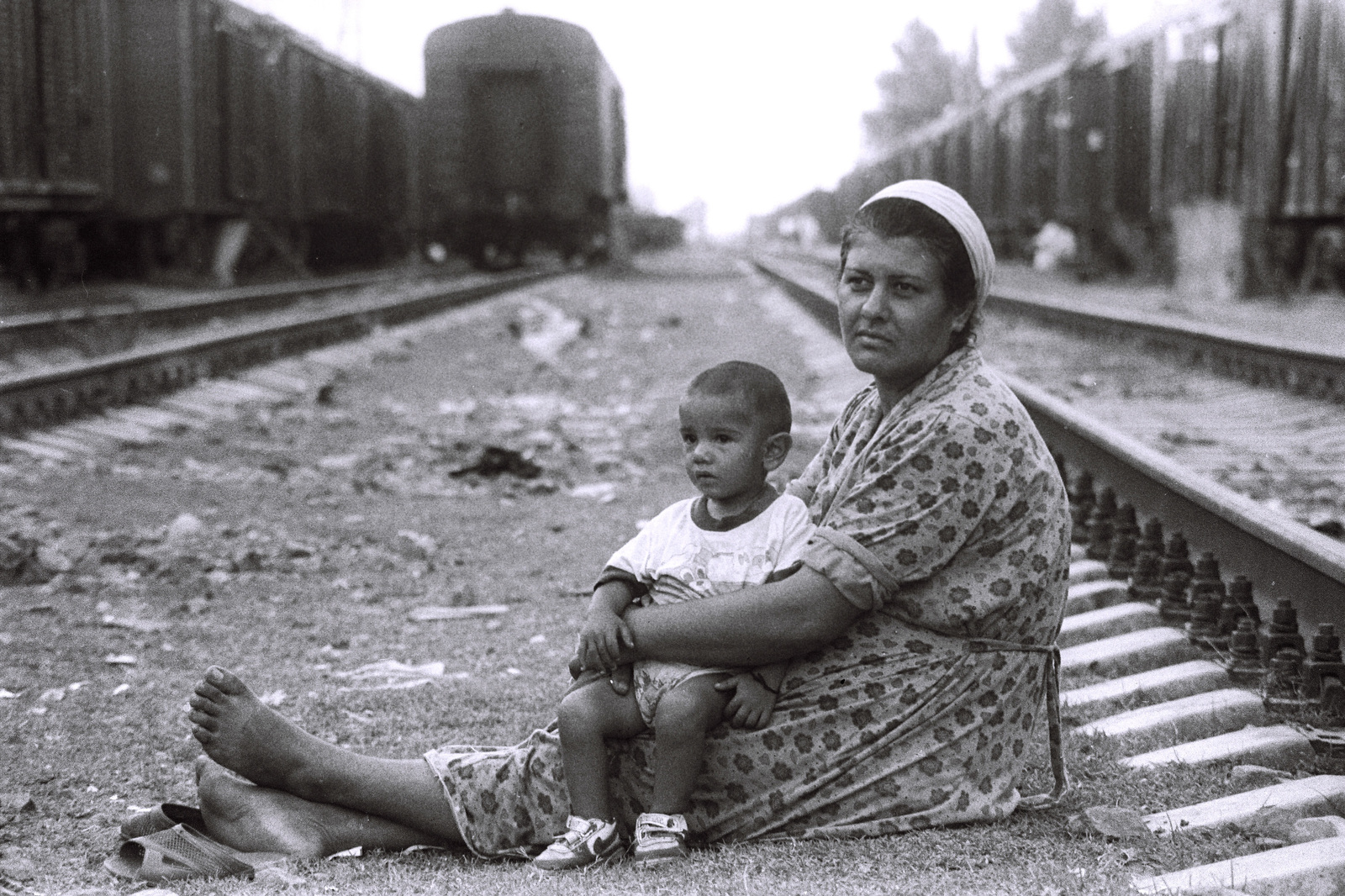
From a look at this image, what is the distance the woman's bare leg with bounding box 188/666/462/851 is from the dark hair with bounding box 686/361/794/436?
0.95m

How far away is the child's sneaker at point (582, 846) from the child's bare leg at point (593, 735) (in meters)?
0.02

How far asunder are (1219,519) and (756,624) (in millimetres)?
2242

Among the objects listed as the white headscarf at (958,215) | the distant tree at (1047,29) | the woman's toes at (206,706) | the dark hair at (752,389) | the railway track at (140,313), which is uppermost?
the distant tree at (1047,29)

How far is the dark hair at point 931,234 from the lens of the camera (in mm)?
2646

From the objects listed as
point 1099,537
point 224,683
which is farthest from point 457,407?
point 224,683

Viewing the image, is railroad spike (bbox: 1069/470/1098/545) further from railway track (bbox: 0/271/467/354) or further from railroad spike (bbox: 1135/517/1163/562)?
railway track (bbox: 0/271/467/354)

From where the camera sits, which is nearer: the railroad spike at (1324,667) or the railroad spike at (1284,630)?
the railroad spike at (1324,667)

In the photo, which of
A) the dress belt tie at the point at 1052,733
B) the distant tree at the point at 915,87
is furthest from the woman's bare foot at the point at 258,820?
the distant tree at the point at 915,87

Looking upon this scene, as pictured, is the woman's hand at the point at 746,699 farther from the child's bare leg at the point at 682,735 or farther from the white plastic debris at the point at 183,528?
the white plastic debris at the point at 183,528

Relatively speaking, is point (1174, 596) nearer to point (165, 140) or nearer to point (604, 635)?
point (604, 635)

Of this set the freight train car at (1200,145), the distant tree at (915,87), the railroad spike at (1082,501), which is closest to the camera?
the railroad spike at (1082,501)

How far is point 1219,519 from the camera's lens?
14.3 feet

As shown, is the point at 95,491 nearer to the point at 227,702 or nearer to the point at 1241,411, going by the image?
the point at 227,702

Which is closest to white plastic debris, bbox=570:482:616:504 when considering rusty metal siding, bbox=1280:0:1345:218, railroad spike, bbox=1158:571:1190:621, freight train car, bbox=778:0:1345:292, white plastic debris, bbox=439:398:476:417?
white plastic debris, bbox=439:398:476:417
